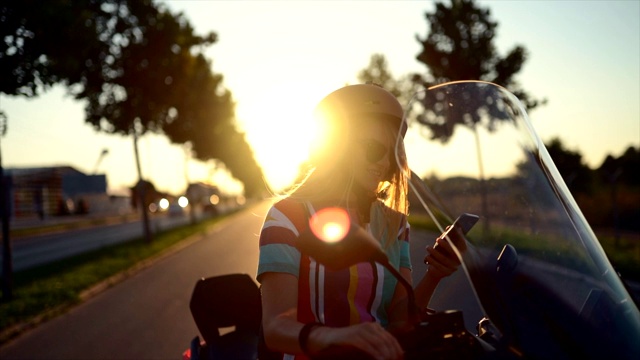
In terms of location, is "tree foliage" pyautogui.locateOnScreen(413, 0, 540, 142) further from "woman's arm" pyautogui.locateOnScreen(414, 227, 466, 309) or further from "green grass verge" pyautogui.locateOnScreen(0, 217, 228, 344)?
"woman's arm" pyautogui.locateOnScreen(414, 227, 466, 309)

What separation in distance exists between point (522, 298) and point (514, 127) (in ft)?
1.56

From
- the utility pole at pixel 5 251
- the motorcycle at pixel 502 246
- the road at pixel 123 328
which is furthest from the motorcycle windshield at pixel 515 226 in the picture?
the utility pole at pixel 5 251

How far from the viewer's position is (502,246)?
1.83 meters

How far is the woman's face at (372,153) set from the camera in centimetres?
190

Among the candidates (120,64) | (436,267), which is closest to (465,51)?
(120,64)

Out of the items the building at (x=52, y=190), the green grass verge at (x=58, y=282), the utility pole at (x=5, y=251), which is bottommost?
the green grass verge at (x=58, y=282)

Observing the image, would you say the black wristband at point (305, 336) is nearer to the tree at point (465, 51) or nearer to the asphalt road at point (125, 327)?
the asphalt road at point (125, 327)

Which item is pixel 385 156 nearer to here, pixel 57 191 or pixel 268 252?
pixel 268 252

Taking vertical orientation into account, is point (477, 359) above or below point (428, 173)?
below

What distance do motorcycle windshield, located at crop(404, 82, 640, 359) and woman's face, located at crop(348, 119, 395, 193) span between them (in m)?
0.08

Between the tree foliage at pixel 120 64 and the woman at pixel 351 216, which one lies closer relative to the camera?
the woman at pixel 351 216

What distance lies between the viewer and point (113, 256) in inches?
733

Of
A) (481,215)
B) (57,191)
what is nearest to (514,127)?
(481,215)

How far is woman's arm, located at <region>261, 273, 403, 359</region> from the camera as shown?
142 centimetres
